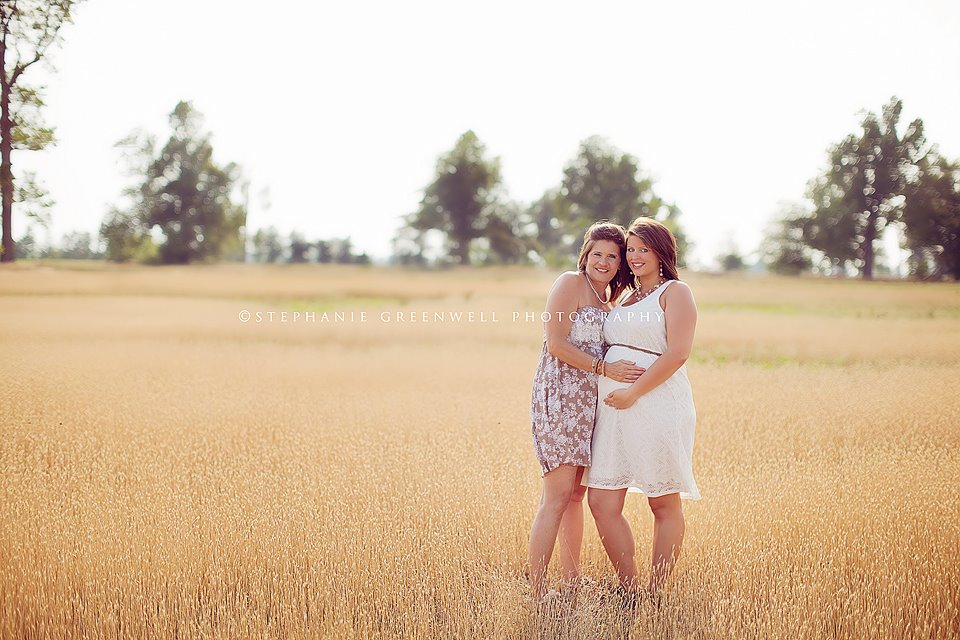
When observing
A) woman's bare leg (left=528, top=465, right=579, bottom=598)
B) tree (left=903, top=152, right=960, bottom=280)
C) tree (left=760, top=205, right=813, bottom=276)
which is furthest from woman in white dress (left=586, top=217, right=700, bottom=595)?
tree (left=760, top=205, right=813, bottom=276)

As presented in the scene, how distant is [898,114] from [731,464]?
4961 mm

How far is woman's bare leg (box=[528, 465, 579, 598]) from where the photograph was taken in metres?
2.99

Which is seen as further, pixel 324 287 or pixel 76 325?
pixel 324 287

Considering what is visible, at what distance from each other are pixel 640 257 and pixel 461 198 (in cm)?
2186

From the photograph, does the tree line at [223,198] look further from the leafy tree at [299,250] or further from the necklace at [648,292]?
the leafy tree at [299,250]

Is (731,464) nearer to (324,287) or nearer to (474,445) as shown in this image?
(474,445)

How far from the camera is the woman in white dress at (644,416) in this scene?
9.51 ft

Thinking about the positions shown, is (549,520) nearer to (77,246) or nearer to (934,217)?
(77,246)

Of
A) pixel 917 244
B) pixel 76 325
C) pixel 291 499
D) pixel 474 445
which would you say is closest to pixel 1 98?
pixel 76 325

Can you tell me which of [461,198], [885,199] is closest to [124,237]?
[885,199]

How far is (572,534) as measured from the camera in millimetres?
3166

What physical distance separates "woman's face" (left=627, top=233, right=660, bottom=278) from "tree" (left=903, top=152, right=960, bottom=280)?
614cm

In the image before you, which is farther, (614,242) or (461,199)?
(461,199)

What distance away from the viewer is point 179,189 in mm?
9641
